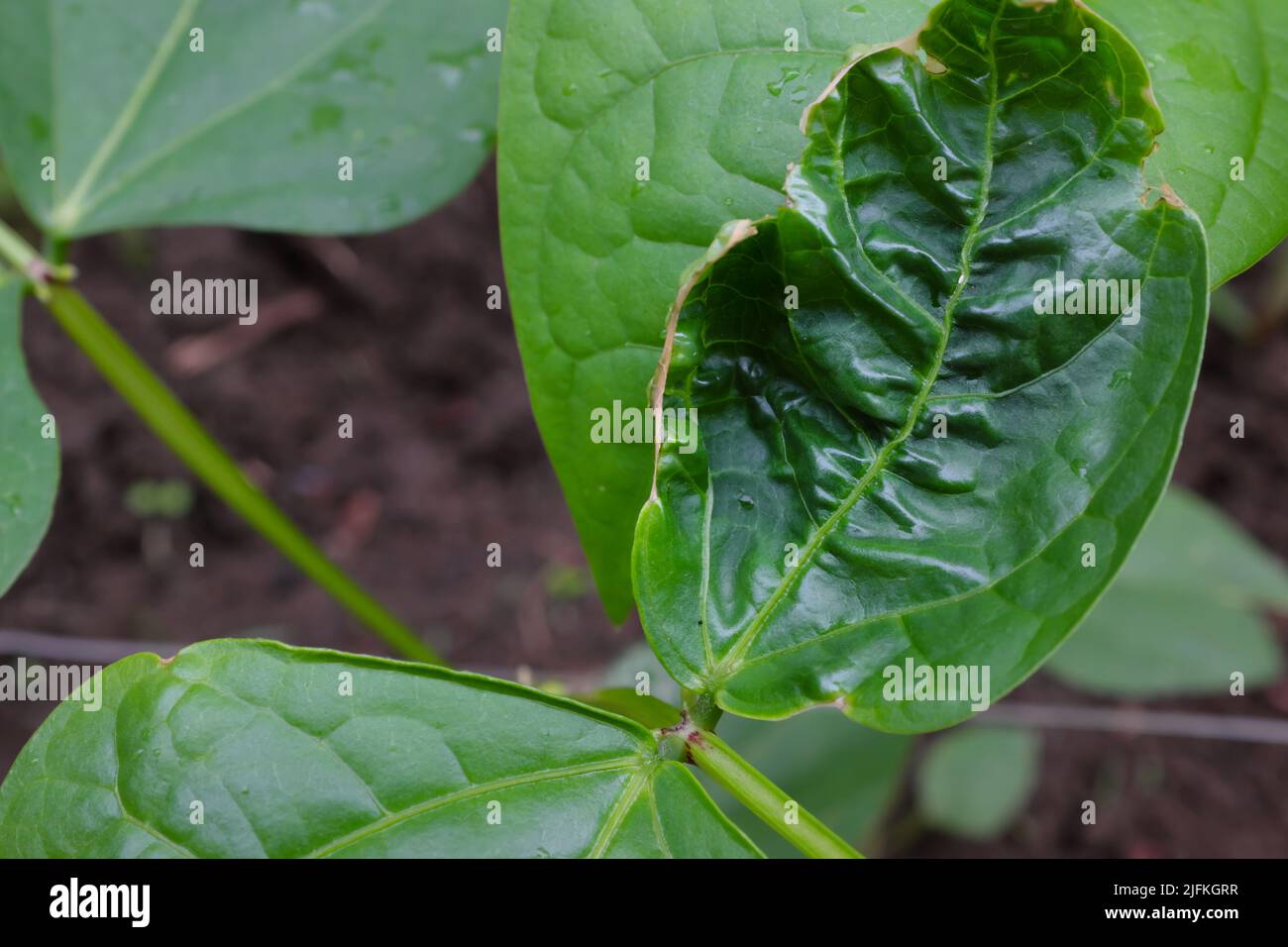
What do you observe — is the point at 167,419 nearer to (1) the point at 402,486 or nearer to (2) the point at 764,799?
(2) the point at 764,799

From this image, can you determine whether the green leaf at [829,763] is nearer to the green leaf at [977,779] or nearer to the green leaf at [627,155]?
the green leaf at [977,779]

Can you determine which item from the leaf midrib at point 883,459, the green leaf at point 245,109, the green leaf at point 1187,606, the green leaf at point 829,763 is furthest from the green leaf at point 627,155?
the green leaf at point 1187,606

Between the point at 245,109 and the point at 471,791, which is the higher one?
the point at 245,109

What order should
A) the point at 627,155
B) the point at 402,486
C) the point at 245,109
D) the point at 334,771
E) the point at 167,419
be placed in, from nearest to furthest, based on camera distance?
the point at 334,771, the point at 627,155, the point at 167,419, the point at 245,109, the point at 402,486

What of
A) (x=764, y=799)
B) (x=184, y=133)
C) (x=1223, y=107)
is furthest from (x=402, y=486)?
(x=1223, y=107)

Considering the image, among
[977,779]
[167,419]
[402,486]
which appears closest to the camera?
[167,419]

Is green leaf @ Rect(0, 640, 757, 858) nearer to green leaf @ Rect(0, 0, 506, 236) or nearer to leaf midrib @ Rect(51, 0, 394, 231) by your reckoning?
green leaf @ Rect(0, 0, 506, 236)

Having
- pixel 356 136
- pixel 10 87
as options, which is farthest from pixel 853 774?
pixel 10 87
